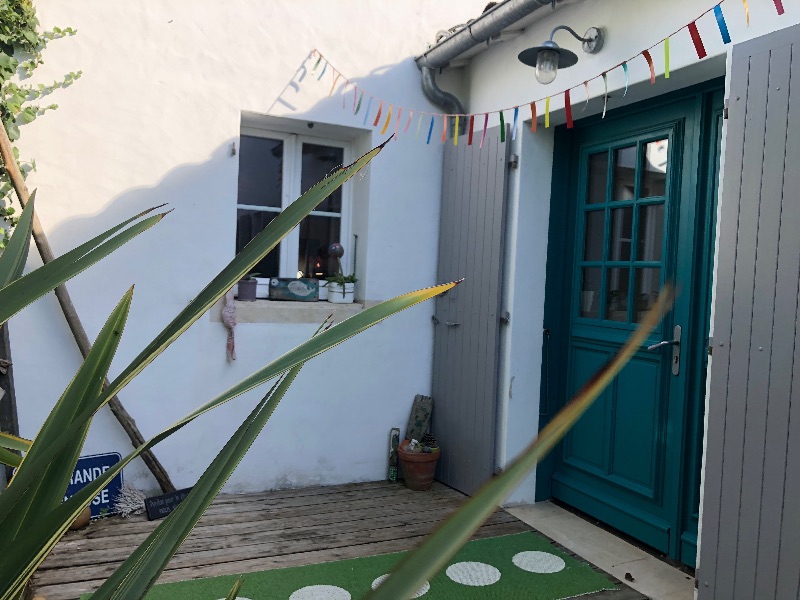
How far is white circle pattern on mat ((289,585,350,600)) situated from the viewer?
2486 mm

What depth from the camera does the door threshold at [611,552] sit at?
8.66ft

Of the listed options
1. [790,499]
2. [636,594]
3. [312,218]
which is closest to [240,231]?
[312,218]

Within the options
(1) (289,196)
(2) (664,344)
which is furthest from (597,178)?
(1) (289,196)

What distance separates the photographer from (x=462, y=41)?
357 centimetres

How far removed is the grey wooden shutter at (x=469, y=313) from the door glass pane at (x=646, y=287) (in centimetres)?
74

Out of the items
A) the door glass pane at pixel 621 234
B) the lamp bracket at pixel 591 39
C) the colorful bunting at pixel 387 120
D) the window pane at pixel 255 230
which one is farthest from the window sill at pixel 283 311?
the lamp bracket at pixel 591 39

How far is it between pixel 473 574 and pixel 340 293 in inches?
71.9

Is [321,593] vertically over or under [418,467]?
under

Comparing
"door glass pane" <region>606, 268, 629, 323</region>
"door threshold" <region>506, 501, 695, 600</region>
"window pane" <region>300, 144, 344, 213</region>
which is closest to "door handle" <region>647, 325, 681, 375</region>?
"door glass pane" <region>606, 268, 629, 323</region>

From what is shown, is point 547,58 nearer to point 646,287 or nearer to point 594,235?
point 594,235

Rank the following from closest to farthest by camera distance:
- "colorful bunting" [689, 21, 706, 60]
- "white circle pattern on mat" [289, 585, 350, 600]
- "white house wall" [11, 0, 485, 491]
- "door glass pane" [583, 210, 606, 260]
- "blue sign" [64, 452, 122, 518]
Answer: "colorful bunting" [689, 21, 706, 60] < "white circle pattern on mat" [289, 585, 350, 600] < "blue sign" [64, 452, 122, 518] < "white house wall" [11, 0, 485, 491] < "door glass pane" [583, 210, 606, 260]

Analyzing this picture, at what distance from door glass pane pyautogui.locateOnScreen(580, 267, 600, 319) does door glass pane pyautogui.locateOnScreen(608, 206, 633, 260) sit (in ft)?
0.53

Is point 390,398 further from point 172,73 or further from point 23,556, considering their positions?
point 23,556

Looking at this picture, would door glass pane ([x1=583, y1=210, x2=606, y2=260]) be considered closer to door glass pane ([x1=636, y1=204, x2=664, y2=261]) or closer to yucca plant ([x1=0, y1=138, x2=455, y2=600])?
door glass pane ([x1=636, y1=204, x2=664, y2=261])
